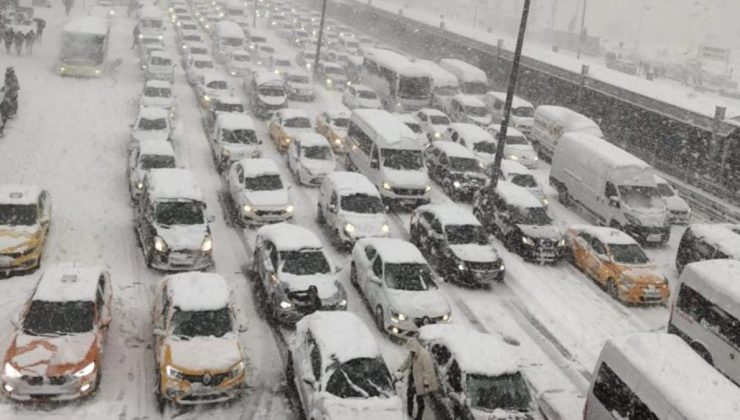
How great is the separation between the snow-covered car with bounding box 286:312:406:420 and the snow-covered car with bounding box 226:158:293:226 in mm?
8286

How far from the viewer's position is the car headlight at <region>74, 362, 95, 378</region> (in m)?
12.6

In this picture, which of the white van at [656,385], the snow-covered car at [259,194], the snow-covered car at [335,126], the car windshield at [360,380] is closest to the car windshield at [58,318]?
the car windshield at [360,380]

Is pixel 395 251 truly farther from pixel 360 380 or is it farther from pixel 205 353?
pixel 205 353

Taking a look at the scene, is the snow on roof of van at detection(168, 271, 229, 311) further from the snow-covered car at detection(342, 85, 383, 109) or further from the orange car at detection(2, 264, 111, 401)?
the snow-covered car at detection(342, 85, 383, 109)

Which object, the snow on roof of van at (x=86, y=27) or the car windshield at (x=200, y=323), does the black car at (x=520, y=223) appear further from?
the snow on roof of van at (x=86, y=27)

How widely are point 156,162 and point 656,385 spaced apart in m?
16.8

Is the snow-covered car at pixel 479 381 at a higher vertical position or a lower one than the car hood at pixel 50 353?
higher

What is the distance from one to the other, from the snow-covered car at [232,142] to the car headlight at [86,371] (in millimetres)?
13870

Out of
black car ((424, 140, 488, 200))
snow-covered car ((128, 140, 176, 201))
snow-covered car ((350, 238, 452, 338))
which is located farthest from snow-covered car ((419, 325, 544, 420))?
black car ((424, 140, 488, 200))

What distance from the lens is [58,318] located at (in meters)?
13.4

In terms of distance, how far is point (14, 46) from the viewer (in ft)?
146

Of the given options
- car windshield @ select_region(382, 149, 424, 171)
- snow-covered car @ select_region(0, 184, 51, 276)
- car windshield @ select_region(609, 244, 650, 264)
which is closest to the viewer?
snow-covered car @ select_region(0, 184, 51, 276)

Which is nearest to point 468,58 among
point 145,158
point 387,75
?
point 387,75

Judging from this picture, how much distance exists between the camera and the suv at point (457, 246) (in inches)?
770
